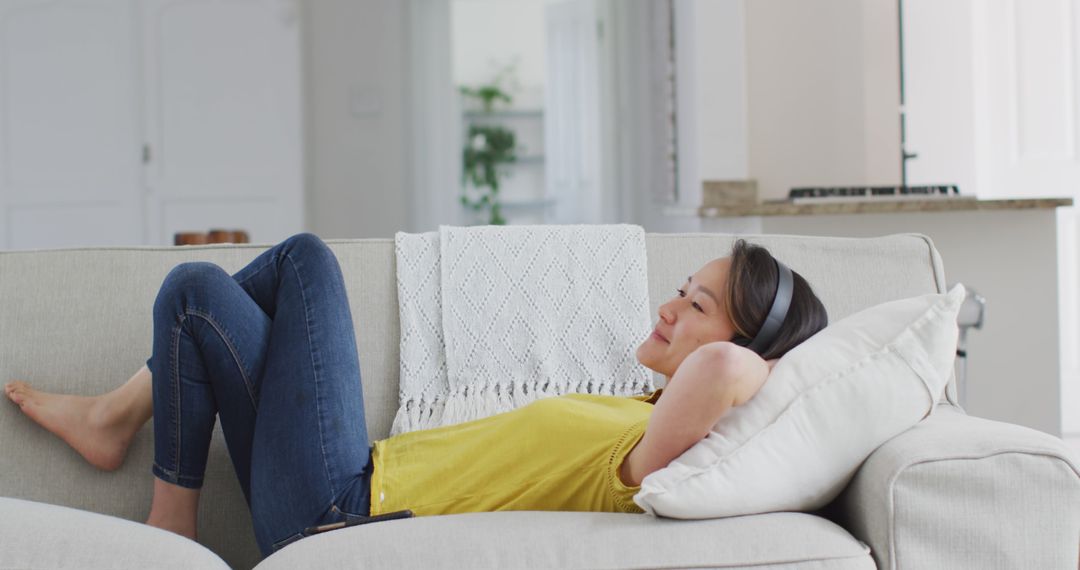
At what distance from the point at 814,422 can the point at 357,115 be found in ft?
15.3

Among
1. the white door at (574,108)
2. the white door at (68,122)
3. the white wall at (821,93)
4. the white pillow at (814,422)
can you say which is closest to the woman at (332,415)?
the white pillow at (814,422)

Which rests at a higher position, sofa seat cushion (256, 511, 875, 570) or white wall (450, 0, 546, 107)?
white wall (450, 0, 546, 107)

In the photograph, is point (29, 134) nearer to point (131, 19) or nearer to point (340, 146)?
point (131, 19)

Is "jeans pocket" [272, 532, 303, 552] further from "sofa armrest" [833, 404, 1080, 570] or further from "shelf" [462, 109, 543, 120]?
"shelf" [462, 109, 543, 120]

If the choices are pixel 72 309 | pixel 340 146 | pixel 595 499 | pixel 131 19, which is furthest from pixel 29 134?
pixel 595 499

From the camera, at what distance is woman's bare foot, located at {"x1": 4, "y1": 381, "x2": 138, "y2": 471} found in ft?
5.67

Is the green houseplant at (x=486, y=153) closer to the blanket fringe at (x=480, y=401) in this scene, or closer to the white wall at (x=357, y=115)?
the white wall at (x=357, y=115)

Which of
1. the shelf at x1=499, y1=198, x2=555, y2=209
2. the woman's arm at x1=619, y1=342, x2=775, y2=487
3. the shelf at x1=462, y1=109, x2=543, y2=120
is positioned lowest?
the woman's arm at x1=619, y1=342, x2=775, y2=487

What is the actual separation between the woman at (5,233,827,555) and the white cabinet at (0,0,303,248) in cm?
355

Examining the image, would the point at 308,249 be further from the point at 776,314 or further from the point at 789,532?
the point at 789,532

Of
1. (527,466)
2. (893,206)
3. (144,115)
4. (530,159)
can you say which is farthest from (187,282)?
(530,159)

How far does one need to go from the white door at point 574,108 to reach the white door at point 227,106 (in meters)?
1.78

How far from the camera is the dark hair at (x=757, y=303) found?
149 centimetres

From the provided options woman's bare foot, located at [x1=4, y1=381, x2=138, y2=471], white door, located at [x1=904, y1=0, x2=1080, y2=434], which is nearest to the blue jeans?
woman's bare foot, located at [x1=4, y1=381, x2=138, y2=471]
